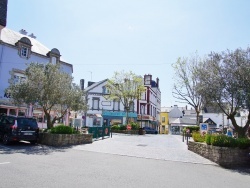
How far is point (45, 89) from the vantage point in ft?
52.1

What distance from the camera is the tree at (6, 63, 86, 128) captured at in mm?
15695

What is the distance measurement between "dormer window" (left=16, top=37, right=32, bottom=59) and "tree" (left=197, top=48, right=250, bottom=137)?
19706 millimetres

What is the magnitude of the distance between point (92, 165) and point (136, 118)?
40.3m

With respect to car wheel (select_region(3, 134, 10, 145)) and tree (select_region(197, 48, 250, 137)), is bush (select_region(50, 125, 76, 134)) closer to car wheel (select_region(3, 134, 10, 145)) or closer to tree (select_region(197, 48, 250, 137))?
car wheel (select_region(3, 134, 10, 145))

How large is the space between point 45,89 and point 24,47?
12053 mm

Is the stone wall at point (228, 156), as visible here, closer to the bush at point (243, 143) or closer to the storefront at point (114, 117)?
the bush at point (243, 143)

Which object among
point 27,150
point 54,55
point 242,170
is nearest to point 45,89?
point 27,150

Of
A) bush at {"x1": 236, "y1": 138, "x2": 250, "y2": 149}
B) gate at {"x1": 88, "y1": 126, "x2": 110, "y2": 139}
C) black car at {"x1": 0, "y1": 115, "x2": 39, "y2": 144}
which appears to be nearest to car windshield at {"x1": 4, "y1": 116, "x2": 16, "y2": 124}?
black car at {"x1": 0, "y1": 115, "x2": 39, "y2": 144}

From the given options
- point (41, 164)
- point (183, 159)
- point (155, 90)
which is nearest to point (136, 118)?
point (155, 90)

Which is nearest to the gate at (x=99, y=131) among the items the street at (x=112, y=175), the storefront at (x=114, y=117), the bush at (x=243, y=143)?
the street at (x=112, y=175)

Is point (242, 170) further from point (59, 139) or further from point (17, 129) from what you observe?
point (17, 129)

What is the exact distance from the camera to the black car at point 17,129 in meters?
13.8

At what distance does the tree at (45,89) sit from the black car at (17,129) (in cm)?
167

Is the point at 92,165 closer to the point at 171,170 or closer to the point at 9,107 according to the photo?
the point at 171,170
